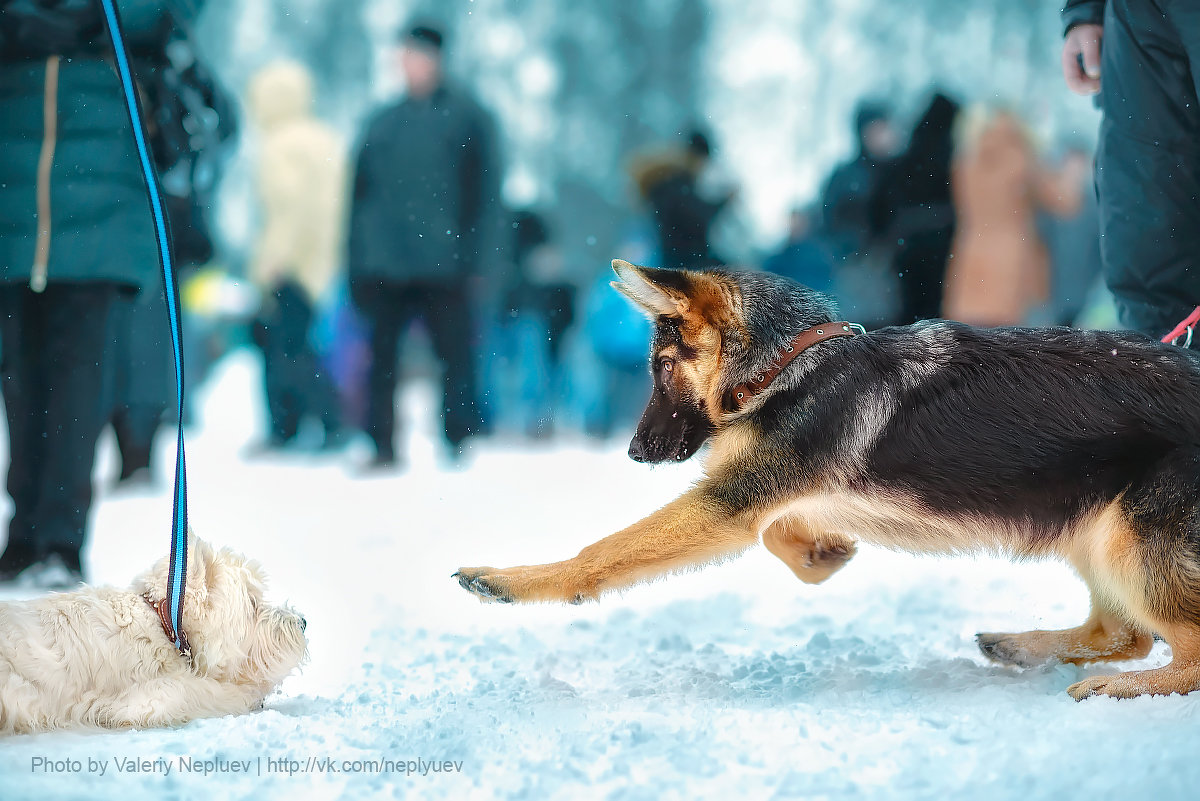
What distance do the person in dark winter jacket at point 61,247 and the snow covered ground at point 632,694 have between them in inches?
16.6

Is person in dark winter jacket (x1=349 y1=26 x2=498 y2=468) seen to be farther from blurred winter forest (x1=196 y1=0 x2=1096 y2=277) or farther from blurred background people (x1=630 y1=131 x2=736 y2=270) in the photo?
blurred winter forest (x1=196 y1=0 x2=1096 y2=277)

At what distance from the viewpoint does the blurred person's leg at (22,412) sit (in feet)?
11.4

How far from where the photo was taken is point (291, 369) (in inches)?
300

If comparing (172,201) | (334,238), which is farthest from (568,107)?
(172,201)

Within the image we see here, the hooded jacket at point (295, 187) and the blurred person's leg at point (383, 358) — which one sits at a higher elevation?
the hooded jacket at point (295, 187)

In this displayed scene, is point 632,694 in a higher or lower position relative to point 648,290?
lower

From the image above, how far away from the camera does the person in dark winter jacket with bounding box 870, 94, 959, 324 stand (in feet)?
19.8

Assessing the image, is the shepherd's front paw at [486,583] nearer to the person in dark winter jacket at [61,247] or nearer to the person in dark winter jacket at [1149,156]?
the person in dark winter jacket at [61,247]


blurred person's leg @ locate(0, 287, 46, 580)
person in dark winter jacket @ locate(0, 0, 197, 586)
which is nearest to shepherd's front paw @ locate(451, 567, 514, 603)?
person in dark winter jacket @ locate(0, 0, 197, 586)

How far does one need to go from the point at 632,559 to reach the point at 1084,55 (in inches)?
103

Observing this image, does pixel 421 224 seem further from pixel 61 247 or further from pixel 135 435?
pixel 61 247

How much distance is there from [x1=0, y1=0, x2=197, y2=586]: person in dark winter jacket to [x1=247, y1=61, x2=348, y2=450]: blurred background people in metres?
4.04

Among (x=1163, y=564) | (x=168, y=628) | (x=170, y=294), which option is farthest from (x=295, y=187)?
(x=1163, y=564)

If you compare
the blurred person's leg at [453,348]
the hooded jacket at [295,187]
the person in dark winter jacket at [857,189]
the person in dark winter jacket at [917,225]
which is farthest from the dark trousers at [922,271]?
the hooded jacket at [295,187]
